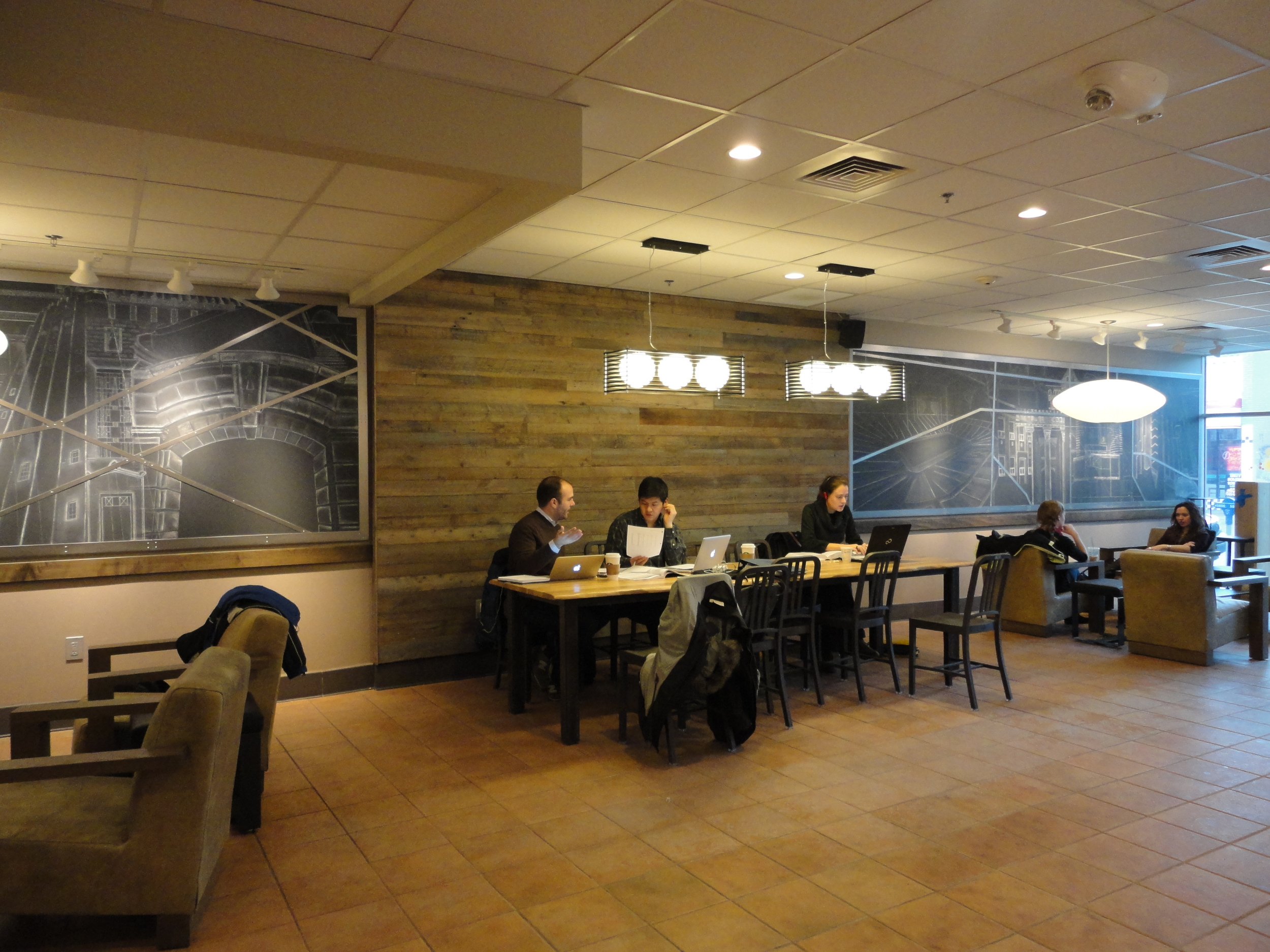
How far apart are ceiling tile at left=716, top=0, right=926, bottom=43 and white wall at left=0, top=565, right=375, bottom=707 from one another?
4.50m

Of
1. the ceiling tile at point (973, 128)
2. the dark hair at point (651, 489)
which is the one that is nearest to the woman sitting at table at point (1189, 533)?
the dark hair at point (651, 489)

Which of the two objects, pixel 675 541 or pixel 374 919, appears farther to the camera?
pixel 675 541

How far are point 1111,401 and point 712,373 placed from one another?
3678mm

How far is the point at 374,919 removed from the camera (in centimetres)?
283

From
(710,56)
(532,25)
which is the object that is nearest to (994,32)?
(710,56)

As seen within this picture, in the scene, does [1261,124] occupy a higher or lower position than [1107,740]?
higher

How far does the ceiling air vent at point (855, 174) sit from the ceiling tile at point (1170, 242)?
2206mm

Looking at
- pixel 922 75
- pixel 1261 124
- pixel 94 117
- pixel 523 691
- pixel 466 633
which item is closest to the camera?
pixel 94 117

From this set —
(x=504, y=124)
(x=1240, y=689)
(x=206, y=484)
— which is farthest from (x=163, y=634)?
(x=1240, y=689)

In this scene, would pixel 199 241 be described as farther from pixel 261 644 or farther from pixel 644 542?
pixel 644 542

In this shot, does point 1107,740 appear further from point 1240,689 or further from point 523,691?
point 523,691

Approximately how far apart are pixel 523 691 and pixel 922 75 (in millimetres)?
3898

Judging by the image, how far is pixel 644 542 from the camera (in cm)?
546

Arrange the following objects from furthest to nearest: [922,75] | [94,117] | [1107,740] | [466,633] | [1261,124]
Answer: [466,633] < [1107,740] < [1261,124] < [922,75] < [94,117]
